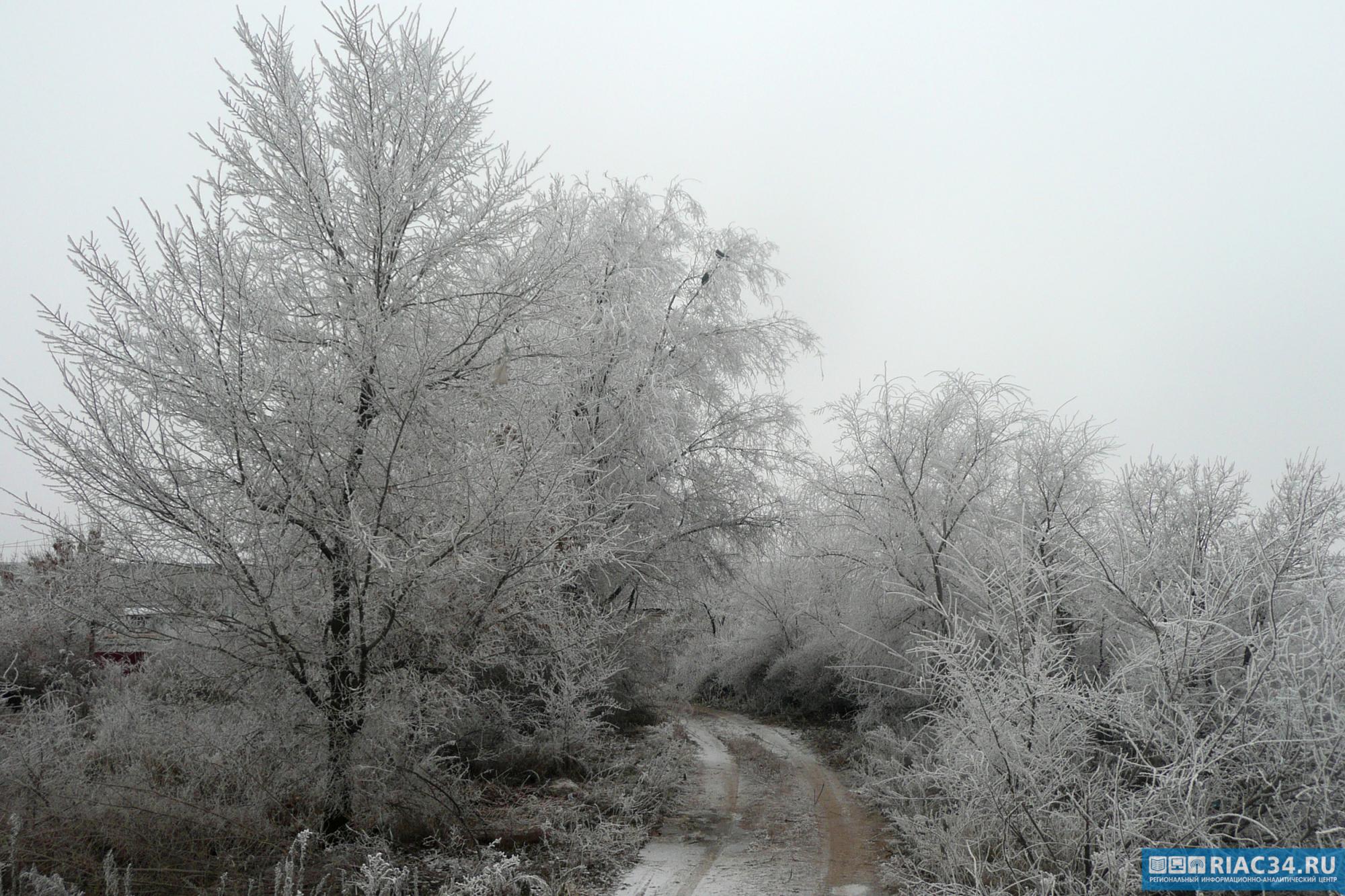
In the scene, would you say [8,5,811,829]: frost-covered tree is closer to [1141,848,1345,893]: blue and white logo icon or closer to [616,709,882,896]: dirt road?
[616,709,882,896]: dirt road

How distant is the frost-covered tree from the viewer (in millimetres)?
5559

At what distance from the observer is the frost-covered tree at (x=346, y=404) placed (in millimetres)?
5559

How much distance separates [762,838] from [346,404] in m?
6.90

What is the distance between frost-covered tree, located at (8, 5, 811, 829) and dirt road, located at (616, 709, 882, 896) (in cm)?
292

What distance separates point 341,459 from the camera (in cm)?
636

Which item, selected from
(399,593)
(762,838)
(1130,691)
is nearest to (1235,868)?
(1130,691)

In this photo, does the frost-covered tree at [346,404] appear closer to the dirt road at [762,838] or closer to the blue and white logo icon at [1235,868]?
the dirt road at [762,838]

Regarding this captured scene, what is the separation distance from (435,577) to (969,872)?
508 centimetres

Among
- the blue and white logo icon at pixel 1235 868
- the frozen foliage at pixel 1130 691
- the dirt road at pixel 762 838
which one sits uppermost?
the frozen foliage at pixel 1130 691

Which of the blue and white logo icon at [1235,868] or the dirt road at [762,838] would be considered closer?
the blue and white logo icon at [1235,868]

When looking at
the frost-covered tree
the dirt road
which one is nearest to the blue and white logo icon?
the dirt road

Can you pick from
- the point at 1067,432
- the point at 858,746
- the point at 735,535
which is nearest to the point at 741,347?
the point at 735,535

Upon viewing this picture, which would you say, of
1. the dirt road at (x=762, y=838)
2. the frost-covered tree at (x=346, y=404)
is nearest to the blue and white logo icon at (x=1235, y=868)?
the dirt road at (x=762, y=838)

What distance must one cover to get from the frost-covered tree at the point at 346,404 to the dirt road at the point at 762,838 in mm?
2917
